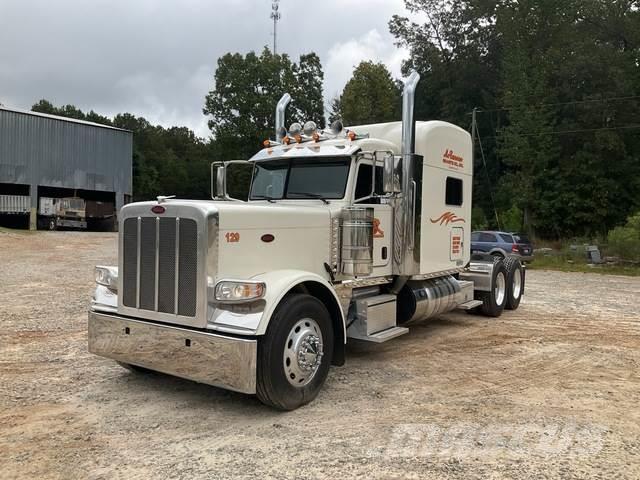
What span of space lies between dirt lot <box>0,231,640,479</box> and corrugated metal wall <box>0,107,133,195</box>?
32.5 m

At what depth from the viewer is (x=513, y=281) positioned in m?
10.7

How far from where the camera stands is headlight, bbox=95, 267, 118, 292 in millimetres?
5532

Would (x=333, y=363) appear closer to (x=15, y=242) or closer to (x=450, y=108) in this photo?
(x=15, y=242)

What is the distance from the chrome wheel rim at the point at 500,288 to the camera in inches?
399

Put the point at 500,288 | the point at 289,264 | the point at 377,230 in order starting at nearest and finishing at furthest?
the point at 289,264
the point at 377,230
the point at 500,288

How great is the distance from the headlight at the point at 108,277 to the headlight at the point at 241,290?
4.90ft

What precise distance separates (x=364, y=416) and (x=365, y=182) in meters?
2.83

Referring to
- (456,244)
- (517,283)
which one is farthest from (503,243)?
(456,244)

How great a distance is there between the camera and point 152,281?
5004 millimetres

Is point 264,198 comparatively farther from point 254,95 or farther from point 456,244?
point 254,95

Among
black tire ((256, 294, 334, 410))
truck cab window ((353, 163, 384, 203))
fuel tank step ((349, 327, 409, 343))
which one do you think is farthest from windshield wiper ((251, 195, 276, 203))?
black tire ((256, 294, 334, 410))

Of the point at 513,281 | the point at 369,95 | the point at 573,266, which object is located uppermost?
the point at 369,95

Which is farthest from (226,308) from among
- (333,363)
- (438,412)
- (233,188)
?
(233,188)

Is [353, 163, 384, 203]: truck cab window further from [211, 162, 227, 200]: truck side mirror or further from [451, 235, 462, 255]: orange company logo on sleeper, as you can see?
[451, 235, 462, 255]: orange company logo on sleeper
